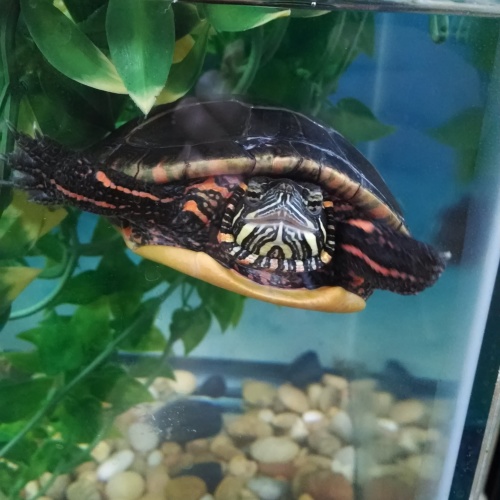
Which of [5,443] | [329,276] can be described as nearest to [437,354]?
[329,276]

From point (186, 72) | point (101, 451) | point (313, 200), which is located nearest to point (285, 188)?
point (313, 200)

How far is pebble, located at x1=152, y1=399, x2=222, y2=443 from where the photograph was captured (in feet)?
4.48

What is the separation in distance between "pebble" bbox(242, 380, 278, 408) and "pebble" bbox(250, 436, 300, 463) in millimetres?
110

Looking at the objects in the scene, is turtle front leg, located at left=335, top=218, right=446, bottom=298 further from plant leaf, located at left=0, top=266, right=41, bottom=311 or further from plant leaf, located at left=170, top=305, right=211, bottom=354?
plant leaf, located at left=0, top=266, right=41, bottom=311

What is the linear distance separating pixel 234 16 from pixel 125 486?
1.14m

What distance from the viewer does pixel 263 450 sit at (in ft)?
4.65

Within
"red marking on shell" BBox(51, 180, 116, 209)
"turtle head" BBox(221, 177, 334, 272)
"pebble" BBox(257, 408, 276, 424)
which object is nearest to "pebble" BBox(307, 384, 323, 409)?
"pebble" BBox(257, 408, 276, 424)

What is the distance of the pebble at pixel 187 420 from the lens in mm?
1365

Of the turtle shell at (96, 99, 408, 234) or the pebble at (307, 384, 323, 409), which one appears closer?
the turtle shell at (96, 99, 408, 234)

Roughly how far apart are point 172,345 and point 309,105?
745 millimetres

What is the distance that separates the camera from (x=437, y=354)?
1192 millimetres

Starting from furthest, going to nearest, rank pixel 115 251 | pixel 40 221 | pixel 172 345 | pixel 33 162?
pixel 172 345, pixel 115 251, pixel 40 221, pixel 33 162

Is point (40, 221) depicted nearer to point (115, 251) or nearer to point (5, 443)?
point (115, 251)

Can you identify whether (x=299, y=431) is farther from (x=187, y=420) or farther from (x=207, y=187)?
(x=207, y=187)
